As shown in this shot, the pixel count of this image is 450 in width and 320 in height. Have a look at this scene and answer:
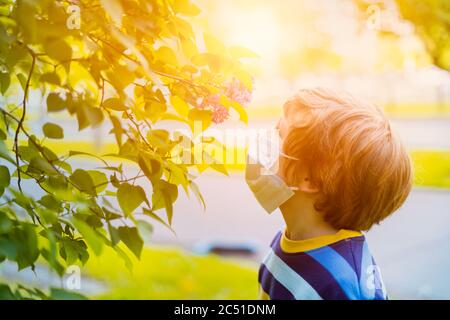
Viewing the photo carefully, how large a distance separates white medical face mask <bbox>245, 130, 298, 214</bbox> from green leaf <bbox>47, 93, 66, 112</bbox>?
2.09ft

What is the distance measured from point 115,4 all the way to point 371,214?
0.82 meters

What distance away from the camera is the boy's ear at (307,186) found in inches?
55.2

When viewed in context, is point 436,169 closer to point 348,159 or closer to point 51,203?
point 348,159

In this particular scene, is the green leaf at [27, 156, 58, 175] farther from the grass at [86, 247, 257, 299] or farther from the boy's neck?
the grass at [86, 247, 257, 299]

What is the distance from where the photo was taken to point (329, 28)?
4582 millimetres

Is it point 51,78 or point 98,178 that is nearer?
point 51,78

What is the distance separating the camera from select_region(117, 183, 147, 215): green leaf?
1020mm

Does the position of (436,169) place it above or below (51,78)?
below

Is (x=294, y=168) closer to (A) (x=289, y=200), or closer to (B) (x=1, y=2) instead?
(A) (x=289, y=200)

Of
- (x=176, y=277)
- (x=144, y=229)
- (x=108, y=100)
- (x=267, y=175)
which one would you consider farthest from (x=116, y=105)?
(x=176, y=277)

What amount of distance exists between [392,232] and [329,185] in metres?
3.95

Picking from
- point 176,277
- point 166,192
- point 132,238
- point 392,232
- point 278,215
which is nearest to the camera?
point 132,238

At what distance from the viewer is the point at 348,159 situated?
4.46ft
